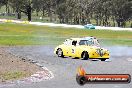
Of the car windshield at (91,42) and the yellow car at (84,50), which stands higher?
the car windshield at (91,42)

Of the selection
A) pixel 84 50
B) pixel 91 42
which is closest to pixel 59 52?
pixel 84 50

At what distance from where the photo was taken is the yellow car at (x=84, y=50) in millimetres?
25859

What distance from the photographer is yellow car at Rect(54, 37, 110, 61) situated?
84.8 feet

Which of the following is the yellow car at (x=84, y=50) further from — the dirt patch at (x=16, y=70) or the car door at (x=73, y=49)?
the dirt patch at (x=16, y=70)

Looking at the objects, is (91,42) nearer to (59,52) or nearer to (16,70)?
(59,52)

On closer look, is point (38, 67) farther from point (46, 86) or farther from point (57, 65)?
point (46, 86)

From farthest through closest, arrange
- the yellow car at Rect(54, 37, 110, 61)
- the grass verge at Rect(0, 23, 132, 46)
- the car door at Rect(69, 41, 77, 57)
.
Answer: the grass verge at Rect(0, 23, 132, 46)
the car door at Rect(69, 41, 77, 57)
the yellow car at Rect(54, 37, 110, 61)

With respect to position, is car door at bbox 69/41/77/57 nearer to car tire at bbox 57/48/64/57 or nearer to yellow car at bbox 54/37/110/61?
yellow car at bbox 54/37/110/61

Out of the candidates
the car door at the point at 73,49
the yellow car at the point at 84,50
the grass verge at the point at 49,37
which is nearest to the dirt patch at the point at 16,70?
the yellow car at the point at 84,50

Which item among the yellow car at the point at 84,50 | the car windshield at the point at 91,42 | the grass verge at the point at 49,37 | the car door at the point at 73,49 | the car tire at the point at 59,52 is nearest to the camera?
the yellow car at the point at 84,50

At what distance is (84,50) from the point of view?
26125 millimetres

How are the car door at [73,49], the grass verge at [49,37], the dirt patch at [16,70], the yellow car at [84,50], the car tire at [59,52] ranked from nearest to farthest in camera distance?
the dirt patch at [16,70], the yellow car at [84,50], the car door at [73,49], the car tire at [59,52], the grass verge at [49,37]

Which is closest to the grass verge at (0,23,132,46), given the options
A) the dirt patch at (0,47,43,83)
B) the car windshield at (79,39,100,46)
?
the car windshield at (79,39,100,46)

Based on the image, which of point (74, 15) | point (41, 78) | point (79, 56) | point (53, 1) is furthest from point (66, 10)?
point (41, 78)
